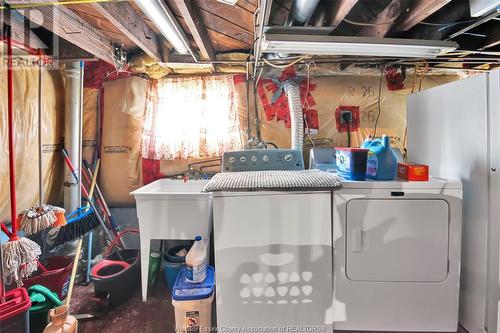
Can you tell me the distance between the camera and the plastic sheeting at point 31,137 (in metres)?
2.02

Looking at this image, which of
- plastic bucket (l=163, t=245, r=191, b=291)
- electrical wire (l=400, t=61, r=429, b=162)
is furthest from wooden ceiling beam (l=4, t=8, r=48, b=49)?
electrical wire (l=400, t=61, r=429, b=162)

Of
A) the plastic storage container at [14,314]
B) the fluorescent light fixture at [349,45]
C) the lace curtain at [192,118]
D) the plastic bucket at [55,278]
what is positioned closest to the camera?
the plastic storage container at [14,314]

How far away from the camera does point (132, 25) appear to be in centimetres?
186

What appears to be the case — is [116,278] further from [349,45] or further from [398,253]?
[349,45]

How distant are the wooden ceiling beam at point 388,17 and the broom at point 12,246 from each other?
8.27 ft

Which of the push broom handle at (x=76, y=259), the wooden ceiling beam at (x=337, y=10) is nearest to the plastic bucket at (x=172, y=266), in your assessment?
the push broom handle at (x=76, y=259)

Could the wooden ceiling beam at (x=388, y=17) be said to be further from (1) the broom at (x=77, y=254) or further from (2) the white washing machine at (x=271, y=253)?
(1) the broom at (x=77, y=254)

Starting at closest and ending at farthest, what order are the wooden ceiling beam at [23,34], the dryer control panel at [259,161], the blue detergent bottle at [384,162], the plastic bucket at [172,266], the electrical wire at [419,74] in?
1. the blue detergent bottle at [384,162]
2. the wooden ceiling beam at [23,34]
3. the dryer control panel at [259,161]
4. the plastic bucket at [172,266]
5. the electrical wire at [419,74]

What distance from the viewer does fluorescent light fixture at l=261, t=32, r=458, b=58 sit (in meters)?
1.73

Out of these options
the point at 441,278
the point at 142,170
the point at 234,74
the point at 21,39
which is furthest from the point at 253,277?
the point at 21,39

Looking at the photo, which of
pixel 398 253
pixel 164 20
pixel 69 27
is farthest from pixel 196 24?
pixel 398 253

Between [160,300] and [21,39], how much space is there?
2.50 meters

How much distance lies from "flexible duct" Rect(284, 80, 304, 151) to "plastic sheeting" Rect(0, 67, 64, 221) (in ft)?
7.97

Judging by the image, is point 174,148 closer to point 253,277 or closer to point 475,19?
point 253,277
